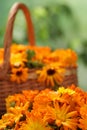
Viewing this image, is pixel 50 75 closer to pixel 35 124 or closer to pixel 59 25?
pixel 35 124

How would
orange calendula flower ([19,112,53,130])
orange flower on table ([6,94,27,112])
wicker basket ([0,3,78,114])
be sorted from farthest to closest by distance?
wicker basket ([0,3,78,114])
orange flower on table ([6,94,27,112])
orange calendula flower ([19,112,53,130])

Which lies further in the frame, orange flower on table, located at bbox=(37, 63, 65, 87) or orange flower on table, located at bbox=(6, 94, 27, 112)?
orange flower on table, located at bbox=(37, 63, 65, 87)

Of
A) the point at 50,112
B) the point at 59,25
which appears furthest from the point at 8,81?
the point at 59,25

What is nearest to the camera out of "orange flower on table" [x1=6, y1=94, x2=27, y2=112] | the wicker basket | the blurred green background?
"orange flower on table" [x1=6, y1=94, x2=27, y2=112]

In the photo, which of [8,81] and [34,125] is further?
[8,81]

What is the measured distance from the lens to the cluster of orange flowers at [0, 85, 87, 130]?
0.61 metres

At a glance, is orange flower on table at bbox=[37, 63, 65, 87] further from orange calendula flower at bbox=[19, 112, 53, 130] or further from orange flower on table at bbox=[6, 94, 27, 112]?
orange calendula flower at bbox=[19, 112, 53, 130]

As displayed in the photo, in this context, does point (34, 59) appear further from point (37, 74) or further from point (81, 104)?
point (81, 104)

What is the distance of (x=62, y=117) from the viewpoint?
627 mm

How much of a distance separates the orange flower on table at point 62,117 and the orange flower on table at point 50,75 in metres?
0.46

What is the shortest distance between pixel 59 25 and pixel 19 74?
172 cm

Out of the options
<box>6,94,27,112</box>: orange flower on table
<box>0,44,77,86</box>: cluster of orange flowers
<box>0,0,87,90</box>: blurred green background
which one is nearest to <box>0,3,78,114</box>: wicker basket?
<box>0,44,77,86</box>: cluster of orange flowers

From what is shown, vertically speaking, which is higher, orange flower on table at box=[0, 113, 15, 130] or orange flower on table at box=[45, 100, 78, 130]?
orange flower on table at box=[45, 100, 78, 130]

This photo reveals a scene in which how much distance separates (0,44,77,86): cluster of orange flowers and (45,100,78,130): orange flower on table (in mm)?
449
